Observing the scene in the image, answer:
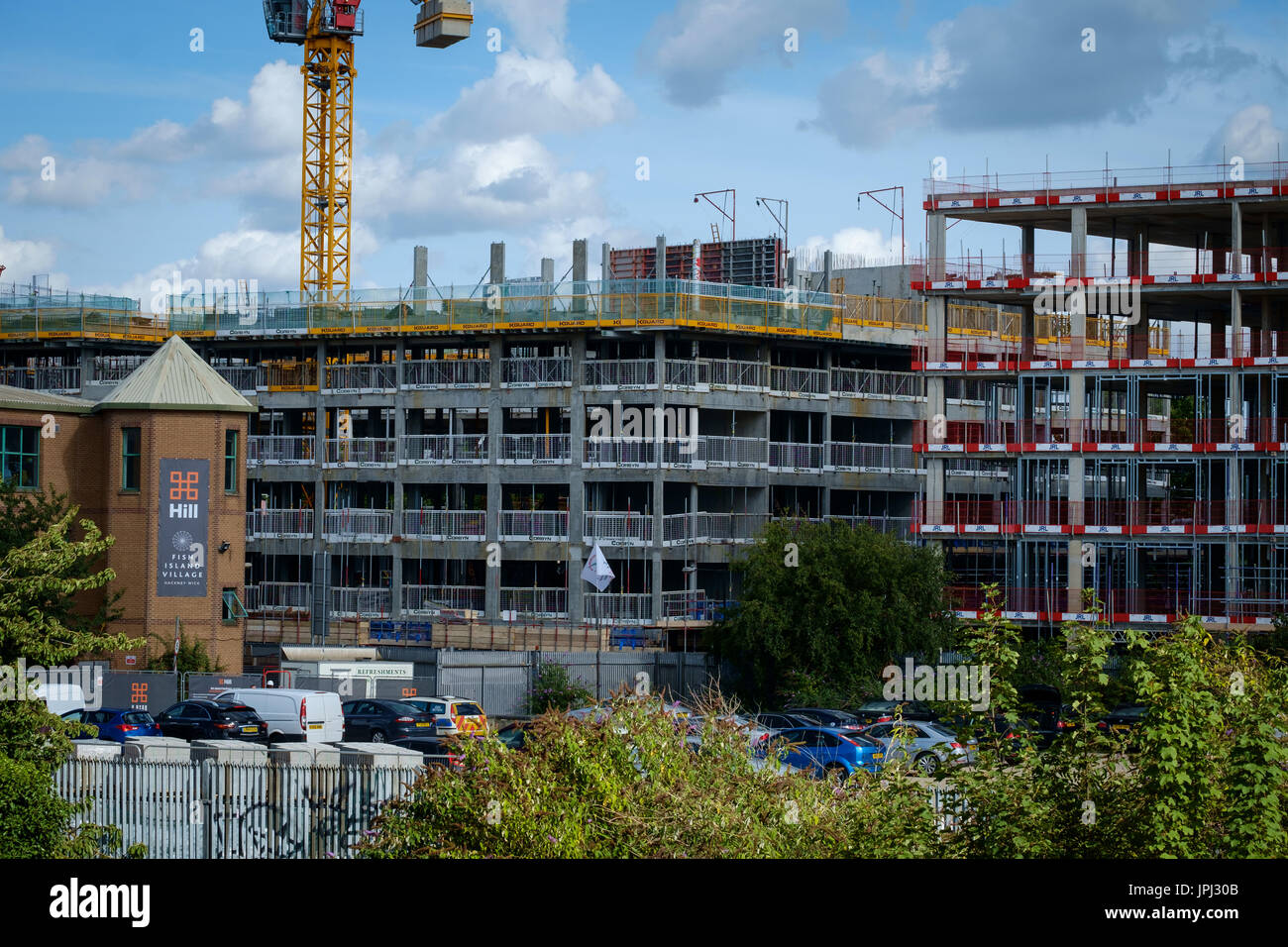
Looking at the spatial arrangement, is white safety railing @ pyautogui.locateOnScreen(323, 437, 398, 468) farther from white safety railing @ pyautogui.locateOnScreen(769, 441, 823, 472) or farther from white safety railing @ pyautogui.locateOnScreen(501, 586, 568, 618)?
white safety railing @ pyautogui.locateOnScreen(769, 441, 823, 472)

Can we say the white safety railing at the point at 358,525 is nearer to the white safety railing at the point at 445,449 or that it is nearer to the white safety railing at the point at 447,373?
the white safety railing at the point at 445,449

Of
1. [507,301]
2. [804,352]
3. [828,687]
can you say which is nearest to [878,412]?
[804,352]

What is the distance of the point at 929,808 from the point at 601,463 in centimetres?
4493

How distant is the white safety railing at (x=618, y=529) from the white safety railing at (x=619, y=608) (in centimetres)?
199

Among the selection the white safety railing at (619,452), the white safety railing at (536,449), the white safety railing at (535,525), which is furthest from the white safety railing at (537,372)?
the white safety railing at (535,525)

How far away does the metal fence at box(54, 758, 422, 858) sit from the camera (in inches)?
978

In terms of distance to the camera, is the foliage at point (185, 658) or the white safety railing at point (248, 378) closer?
the foliage at point (185, 658)

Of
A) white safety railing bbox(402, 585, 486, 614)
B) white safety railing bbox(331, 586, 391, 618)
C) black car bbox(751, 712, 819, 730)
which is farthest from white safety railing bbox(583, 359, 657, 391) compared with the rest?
black car bbox(751, 712, 819, 730)

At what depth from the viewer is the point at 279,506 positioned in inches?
2719

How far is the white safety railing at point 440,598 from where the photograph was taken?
6297 centimetres

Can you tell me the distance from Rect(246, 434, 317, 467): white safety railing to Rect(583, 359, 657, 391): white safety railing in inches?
510

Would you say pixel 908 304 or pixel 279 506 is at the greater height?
pixel 908 304
